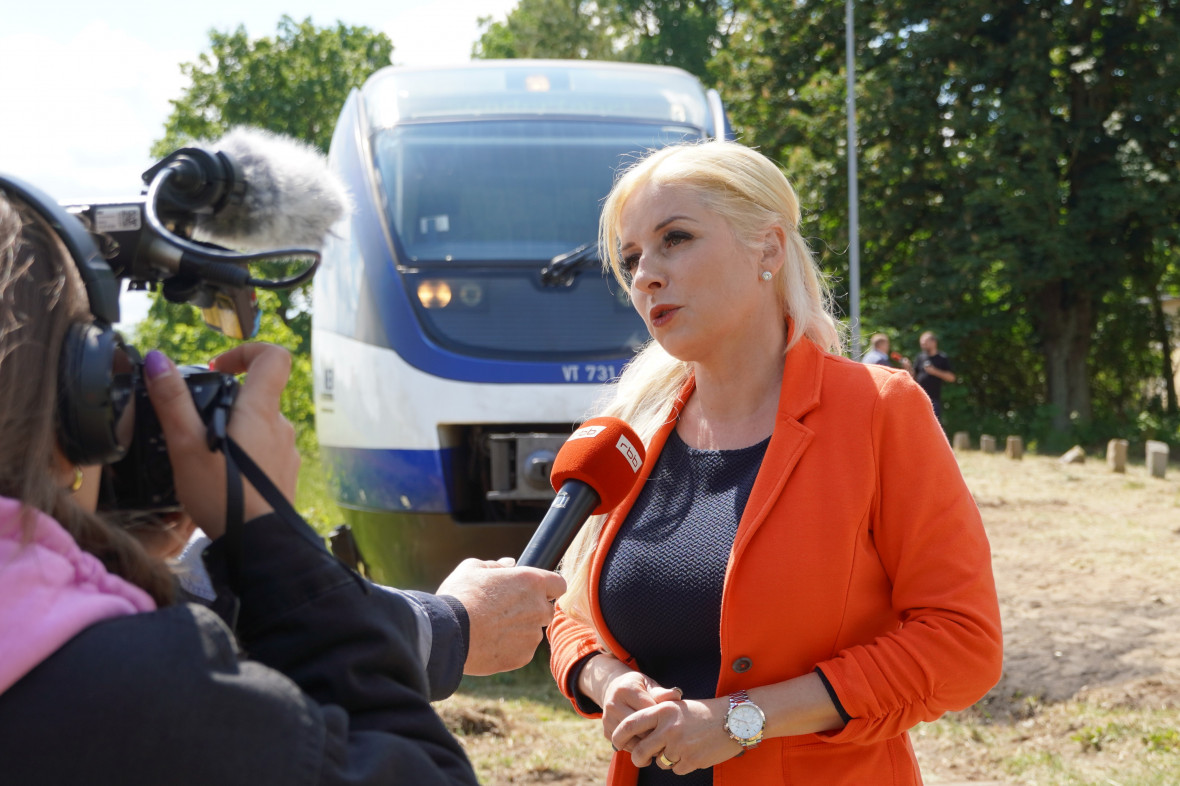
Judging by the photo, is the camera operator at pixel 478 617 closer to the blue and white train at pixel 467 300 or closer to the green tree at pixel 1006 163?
the blue and white train at pixel 467 300

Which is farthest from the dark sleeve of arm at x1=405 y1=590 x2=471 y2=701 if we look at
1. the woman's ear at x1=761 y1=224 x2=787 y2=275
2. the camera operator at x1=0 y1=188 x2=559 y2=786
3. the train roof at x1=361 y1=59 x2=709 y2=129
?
the train roof at x1=361 y1=59 x2=709 y2=129

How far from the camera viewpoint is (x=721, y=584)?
211 centimetres

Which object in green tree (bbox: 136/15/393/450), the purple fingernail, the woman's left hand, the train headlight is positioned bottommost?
the woman's left hand

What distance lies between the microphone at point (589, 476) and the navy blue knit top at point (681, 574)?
13cm

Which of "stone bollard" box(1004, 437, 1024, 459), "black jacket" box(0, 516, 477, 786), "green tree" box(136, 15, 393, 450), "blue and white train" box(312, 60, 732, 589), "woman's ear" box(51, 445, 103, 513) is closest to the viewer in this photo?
"black jacket" box(0, 516, 477, 786)

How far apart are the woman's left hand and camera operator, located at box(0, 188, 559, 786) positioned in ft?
2.72

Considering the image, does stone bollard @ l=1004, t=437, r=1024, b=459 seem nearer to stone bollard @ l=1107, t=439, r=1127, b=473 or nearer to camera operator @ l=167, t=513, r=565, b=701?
stone bollard @ l=1107, t=439, r=1127, b=473

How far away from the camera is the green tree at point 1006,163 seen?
19.7 meters

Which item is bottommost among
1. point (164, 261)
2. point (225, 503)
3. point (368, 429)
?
point (368, 429)

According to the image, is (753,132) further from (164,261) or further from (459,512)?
(164,261)

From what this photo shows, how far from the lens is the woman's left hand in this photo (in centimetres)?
195

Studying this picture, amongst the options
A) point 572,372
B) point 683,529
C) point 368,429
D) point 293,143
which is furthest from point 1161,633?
point 293,143

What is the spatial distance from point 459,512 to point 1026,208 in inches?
663

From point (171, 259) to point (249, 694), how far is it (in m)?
0.52
